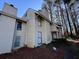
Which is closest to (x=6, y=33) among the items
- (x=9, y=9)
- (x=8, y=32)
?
(x=8, y=32)

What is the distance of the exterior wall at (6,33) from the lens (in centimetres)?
1125

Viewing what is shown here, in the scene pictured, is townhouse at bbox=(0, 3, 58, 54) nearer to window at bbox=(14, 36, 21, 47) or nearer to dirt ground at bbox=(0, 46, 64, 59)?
window at bbox=(14, 36, 21, 47)

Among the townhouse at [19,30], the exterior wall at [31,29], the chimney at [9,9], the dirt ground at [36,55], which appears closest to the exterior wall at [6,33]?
the townhouse at [19,30]

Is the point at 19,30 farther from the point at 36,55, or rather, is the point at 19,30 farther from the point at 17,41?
the point at 36,55

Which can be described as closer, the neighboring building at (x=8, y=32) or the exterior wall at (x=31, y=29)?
the neighboring building at (x=8, y=32)

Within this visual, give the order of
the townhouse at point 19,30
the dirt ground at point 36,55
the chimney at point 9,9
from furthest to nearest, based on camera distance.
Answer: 1. the chimney at point 9,9
2. the townhouse at point 19,30
3. the dirt ground at point 36,55

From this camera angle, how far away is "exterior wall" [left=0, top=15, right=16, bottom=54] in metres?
11.2

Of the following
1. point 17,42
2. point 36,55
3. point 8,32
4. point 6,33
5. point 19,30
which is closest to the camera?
point 36,55

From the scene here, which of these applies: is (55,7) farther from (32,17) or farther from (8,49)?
(8,49)

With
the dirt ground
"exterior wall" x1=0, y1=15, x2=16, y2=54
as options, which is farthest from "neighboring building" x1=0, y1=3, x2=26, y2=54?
the dirt ground

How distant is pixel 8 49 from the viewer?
11891 millimetres

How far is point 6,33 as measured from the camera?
38.6 feet

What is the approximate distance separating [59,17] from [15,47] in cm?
2315

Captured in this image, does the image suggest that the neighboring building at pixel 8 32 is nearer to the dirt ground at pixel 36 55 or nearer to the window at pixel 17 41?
the window at pixel 17 41
